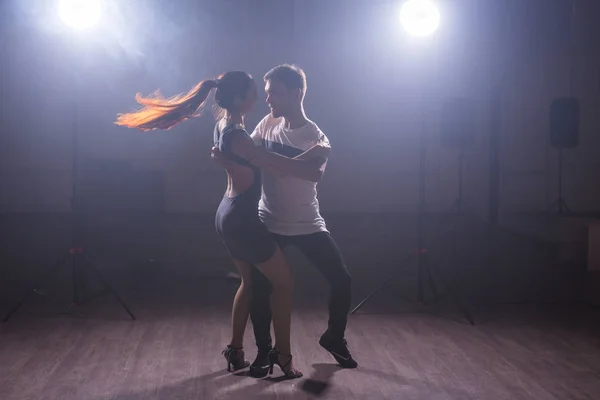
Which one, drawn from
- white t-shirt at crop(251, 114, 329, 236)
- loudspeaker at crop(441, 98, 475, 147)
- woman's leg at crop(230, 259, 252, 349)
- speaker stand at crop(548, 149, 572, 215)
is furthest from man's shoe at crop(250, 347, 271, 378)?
speaker stand at crop(548, 149, 572, 215)

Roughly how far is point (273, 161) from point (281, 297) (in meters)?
0.59

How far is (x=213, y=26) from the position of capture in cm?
627

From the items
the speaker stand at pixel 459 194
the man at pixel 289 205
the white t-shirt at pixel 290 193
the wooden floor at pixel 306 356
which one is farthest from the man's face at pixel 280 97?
the speaker stand at pixel 459 194

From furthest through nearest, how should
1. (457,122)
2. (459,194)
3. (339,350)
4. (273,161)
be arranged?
(459,194) → (457,122) → (339,350) → (273,161)

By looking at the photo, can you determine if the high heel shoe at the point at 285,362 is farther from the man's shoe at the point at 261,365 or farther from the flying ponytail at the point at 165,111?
the flying ponytail at the point at 165,111

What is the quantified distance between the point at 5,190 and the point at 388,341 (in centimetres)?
460

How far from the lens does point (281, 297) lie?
8.79ft

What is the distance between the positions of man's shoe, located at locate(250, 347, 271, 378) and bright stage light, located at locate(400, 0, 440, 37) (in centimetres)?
225

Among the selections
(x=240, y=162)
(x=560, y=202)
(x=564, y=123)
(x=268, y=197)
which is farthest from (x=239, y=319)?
(x=564, y=123)

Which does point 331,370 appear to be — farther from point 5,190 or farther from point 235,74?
point 5,190

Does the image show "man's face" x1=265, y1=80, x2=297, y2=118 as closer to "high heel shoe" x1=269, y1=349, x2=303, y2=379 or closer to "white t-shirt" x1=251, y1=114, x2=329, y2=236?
"white t-shirt" x1=251, y1=114, x2=329, y2=236

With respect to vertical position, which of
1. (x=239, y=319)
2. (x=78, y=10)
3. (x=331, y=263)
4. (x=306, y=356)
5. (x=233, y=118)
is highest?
(x=78, y=10)

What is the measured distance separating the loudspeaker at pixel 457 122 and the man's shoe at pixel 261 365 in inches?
161

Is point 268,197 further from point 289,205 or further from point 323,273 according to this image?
point 323,273
